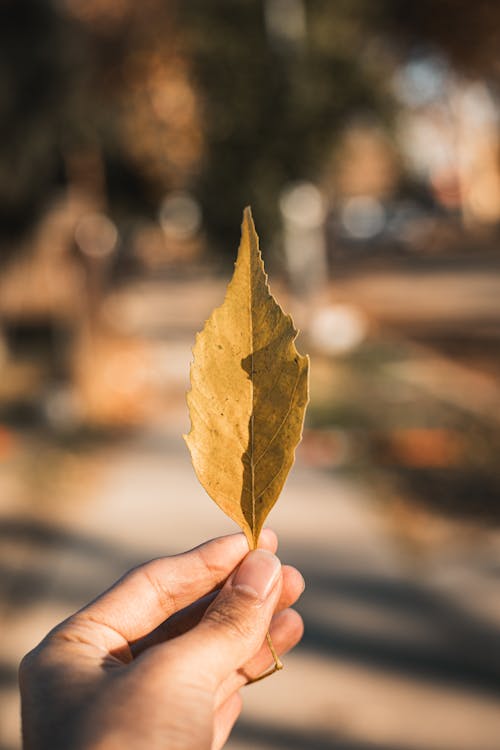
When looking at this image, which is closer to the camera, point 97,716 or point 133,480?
point 97,716

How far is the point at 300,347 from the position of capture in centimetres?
886

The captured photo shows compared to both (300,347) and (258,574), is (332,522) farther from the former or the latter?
(300,347)

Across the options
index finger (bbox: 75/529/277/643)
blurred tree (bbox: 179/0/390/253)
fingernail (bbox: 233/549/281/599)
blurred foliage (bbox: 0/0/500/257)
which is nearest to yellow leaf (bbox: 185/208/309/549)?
fingernail (bbox: 233/549/281/599)

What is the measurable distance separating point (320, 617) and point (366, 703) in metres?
0.61

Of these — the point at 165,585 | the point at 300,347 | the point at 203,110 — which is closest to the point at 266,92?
the point at 203,110

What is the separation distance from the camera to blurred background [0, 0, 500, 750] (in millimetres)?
3355

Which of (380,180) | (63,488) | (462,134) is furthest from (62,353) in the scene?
→ (380,180)

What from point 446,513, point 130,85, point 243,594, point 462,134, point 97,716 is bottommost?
point 446,513

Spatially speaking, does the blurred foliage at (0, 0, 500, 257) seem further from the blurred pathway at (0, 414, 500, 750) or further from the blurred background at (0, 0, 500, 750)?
the blurred pathway at (0, 414, 500, 750)

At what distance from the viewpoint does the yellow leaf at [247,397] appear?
112 centimetres

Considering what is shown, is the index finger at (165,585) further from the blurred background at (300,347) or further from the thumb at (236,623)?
the blurred background at (300,347)

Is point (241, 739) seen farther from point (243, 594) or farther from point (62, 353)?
point (62, 353)

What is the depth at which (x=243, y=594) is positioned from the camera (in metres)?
1.37

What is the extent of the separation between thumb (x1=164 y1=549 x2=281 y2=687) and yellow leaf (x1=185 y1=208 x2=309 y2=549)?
177mm
